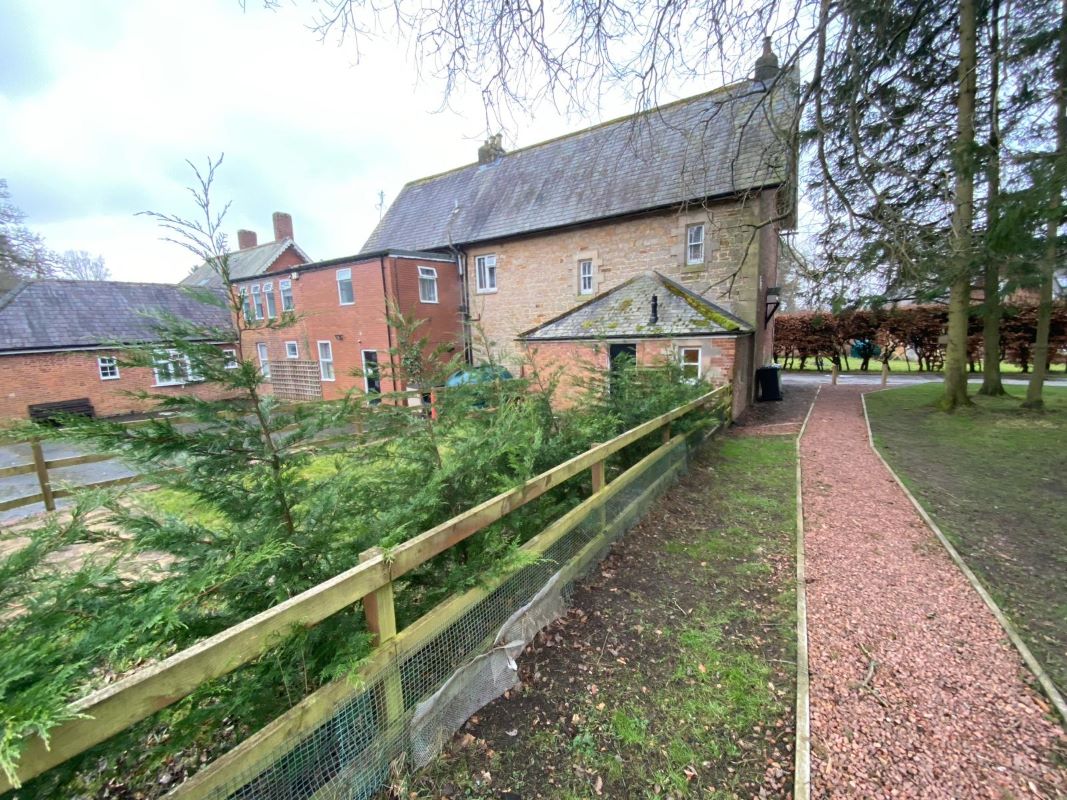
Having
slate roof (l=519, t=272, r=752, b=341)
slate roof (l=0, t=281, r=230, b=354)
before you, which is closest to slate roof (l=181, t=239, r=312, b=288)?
slate roof (l=0, t=281, r=230, b=354)

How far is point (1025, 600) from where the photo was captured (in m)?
3.50

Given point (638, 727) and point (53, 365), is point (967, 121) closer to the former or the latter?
point (638, 727)

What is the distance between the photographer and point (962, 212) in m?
8.45

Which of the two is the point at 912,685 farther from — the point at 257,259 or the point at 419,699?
the point at 257,259

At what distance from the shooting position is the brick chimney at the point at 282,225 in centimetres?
3203

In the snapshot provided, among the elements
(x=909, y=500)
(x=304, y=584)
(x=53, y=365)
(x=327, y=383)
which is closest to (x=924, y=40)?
(x=909, y=500)

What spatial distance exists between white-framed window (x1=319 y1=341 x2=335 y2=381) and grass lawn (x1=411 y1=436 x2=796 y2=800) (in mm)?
17766

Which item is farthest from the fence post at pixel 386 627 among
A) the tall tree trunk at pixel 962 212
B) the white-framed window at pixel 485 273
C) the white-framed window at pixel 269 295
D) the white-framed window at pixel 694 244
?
the white-framed window at pixel 269 295

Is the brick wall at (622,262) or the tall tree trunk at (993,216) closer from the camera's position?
the tall tree trunk at (993,216)

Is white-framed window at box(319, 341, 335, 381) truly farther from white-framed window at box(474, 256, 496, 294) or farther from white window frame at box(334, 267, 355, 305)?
white-framed window at box(474, 256, 496, 294)

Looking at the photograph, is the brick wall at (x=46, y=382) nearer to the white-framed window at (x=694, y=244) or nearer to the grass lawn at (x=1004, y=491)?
the white-framed window at (x=694, y=244)

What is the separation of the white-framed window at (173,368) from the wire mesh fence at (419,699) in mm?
1504

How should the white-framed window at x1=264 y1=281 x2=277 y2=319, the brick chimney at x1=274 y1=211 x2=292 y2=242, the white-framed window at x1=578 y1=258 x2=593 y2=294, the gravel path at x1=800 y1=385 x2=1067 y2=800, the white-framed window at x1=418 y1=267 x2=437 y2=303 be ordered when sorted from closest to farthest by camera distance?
the gravel path at x1=800 y1=385 x2=1067 y2=800, the white-framed window at x1=578 y1=258 x2=593 y2=294, the white-framed window at x1=418 y1=267 x2=437 y2=303, the white-framed window at x1=264 y1=281 x2=277 y2=319, the brick chimney at x1=274 y1=211 x2=292 y2=242

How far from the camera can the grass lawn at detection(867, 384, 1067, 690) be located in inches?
136
